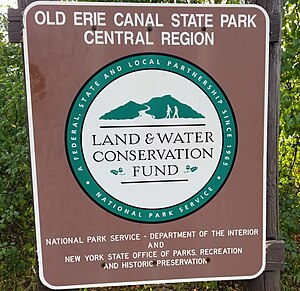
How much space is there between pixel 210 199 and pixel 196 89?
0.48m

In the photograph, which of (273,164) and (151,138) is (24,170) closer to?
(151,138)

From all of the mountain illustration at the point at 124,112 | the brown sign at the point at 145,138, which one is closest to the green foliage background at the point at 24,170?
the brown sign at the point at 145,138

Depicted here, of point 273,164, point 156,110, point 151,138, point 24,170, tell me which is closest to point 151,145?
point 151,138

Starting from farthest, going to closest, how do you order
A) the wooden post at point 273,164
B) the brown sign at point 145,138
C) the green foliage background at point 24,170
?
the green foliage background at point 24,170
the wooden post at point 273,164
the brown sign at point 145,138

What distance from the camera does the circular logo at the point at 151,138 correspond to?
5.73ft

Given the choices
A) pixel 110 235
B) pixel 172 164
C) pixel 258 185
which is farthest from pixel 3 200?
pixel 258 185

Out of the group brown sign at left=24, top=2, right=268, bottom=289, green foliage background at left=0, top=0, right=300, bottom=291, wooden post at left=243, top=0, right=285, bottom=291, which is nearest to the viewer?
brown sign at left=24, top=2, right=268, bottom=289

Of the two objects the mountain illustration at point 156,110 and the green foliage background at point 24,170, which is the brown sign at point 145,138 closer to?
the mountain illustration at point 156,110

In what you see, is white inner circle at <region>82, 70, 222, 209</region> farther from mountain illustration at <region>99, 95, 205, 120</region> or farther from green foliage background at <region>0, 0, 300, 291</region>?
green foliage background at <region>0, 0, 300, 291</region>

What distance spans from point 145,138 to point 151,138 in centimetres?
2

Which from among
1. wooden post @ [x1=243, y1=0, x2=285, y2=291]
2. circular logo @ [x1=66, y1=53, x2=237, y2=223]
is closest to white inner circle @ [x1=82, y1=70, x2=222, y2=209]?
circular logo @ [x1=66, y1=53, x2=237, y2=223]

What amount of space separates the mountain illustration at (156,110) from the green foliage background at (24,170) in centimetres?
152

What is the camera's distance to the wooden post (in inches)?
72.9

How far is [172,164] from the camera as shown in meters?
1.80
